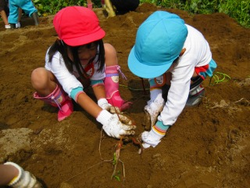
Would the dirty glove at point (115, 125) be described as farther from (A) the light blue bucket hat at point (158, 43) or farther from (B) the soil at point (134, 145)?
(A) the light blue bucket hat at point (158, 43)

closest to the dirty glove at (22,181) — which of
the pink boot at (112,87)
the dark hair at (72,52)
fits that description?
the dark hair at (72,52)

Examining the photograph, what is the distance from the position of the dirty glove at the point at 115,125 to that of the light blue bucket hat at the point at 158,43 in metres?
0.44

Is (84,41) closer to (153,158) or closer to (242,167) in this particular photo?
(153,158)

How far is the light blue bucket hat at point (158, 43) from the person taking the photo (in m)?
1.46

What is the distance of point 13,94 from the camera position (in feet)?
8.95

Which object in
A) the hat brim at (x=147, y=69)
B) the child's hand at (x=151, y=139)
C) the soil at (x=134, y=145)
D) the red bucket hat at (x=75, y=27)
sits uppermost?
the red bucket hat at (x=75, y=27)

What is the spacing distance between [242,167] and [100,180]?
3.11 feet

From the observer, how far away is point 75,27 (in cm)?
180

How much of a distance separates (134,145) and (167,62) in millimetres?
753

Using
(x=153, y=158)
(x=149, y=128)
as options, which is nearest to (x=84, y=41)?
(x=149, y=128)

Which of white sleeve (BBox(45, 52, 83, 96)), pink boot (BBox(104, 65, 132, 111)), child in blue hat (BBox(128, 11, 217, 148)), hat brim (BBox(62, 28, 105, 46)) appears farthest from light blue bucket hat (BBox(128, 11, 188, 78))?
pink boot (BBox(104, 65, 132, 111))

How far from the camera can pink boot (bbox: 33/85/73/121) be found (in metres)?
2.24

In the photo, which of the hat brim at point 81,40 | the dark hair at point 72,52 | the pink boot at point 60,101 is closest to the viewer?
the hat brim at point 81,40

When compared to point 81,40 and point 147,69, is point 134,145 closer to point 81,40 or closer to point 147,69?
point 147,69
